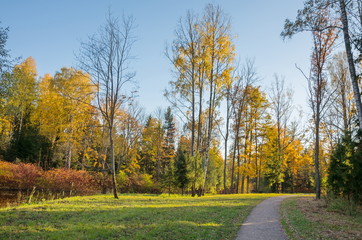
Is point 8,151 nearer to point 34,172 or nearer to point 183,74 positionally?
point 34,172

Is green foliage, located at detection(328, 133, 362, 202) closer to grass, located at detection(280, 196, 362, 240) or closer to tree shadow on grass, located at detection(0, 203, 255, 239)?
grass, located at detection(280, 196, 362, 240)

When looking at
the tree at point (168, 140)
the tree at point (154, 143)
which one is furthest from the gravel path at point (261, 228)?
the tree at point (154, 143)

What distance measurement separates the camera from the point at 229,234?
6781mm

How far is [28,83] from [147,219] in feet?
98.8

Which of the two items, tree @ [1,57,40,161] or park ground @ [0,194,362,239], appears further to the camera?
tree @ [1,57,40,161]

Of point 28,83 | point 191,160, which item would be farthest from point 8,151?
point 191,160

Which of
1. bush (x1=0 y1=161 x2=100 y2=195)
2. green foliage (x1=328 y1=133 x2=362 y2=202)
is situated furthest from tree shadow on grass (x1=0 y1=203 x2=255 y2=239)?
bush (x1=0 y1=161 x2=100 y2=195)

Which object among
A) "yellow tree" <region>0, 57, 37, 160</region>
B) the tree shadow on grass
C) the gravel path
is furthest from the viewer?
"yellow tree" <region>0, 57, 37, 160</region>

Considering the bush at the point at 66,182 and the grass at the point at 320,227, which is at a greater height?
the grass at the point at 320,227

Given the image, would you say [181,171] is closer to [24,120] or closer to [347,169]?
[347,169]

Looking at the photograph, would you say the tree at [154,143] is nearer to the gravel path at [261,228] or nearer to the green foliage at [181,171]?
the green foliage at [181,171]

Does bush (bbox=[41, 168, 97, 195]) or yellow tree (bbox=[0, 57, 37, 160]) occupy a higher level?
yellow tree (bbox=[0, 57, 37, 160])

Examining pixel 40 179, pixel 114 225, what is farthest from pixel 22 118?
pixel 114 225

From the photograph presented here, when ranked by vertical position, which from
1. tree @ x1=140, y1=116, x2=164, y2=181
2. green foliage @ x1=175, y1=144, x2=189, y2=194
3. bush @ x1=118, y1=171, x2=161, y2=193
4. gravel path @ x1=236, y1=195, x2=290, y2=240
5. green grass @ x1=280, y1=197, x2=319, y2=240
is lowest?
bush @ x1=118, y1=171, x2=161, y2=193
